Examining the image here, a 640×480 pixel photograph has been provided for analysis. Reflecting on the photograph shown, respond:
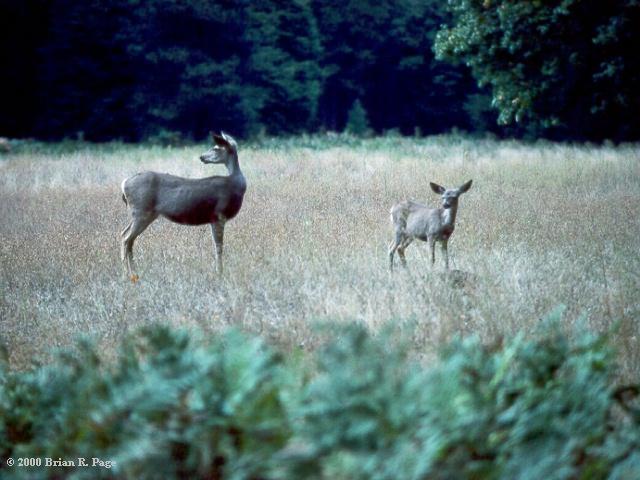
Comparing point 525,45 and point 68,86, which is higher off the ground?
point 525,45

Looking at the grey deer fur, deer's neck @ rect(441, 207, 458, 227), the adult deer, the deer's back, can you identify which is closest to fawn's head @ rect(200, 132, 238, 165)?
the adult deer

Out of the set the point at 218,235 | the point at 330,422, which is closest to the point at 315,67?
the point at 218,235

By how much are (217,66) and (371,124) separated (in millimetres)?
15665

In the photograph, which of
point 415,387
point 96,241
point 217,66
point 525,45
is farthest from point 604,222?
point 217,66

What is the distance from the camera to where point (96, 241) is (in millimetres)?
11281

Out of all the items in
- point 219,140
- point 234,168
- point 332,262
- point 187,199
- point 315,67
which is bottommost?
point 332,262

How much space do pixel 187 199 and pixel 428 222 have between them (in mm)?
2437

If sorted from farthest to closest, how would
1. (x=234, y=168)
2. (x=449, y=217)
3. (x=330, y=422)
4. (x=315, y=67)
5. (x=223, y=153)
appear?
(x=315, y=67) → (x=223, y=153) → (x=234, y=168) → (x=449, y=217) → (x=330, y=422)

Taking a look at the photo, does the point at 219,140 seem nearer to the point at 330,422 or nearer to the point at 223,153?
the point at 223,153

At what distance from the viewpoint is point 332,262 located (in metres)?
9.00

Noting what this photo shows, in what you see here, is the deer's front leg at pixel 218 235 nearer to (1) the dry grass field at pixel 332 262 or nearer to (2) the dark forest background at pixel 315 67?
(1) the dry grass field at pixel 332 262

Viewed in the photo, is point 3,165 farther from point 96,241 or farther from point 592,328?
point 592,328

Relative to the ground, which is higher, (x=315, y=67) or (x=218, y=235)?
(x=315, y=67)

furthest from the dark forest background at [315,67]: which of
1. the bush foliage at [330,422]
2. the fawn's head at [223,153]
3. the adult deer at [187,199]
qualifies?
the bush foliage at [330,422]
